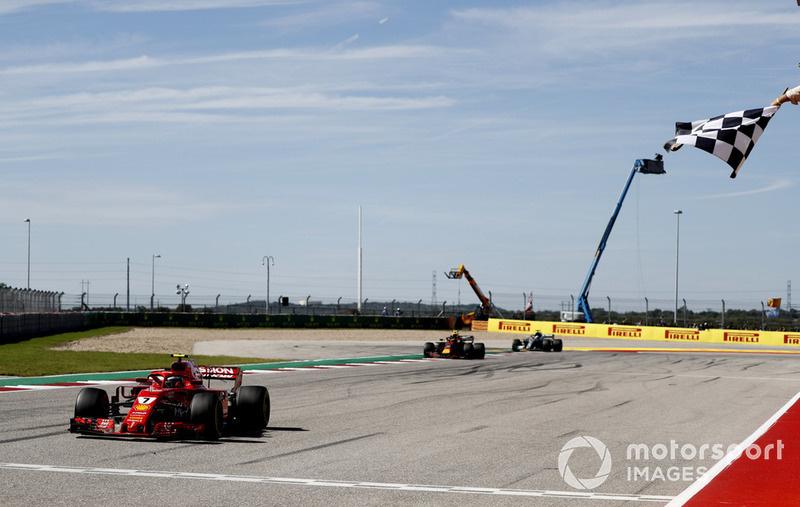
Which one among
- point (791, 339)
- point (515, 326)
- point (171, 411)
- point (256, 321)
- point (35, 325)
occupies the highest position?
point (35, 325)

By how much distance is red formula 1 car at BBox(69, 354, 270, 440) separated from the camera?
33.0 ft

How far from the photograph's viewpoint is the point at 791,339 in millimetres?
45188

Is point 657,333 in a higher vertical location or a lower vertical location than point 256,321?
lower

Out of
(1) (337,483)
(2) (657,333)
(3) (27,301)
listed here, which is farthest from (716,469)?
(2) (657,333)

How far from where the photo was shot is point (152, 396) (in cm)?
1030

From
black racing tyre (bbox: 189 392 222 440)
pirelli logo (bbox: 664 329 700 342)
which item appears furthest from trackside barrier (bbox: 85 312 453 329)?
black racing tyre (bbox: 189 392 222 440)

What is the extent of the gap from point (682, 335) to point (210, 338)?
82.9 feet

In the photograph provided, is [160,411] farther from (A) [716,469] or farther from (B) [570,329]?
(B) [570,329]

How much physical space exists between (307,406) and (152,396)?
162 inches

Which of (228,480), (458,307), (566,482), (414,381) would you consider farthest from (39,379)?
(458,307)

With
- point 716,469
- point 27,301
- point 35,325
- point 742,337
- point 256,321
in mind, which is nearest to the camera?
point 716,469

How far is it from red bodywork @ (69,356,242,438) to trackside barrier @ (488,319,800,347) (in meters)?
40.5

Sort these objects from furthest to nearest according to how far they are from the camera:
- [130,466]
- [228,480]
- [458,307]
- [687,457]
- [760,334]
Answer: [458,307], [760,334], [687,457], [130,466], [228,480]

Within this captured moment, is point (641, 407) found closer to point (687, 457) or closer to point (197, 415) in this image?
point (687, 457)
